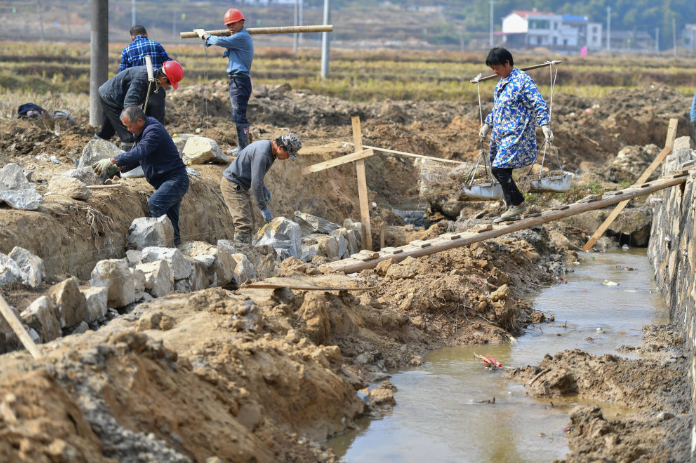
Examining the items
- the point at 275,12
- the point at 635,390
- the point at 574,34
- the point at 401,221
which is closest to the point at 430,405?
the point at 635,390

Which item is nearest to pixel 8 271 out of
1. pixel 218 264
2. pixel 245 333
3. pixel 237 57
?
pixel 245 333

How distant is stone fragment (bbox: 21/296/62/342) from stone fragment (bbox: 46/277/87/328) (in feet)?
0.39

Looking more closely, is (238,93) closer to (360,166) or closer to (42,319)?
(360,166)

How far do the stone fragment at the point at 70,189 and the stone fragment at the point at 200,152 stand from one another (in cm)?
271

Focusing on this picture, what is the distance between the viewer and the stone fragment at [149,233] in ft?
25.2

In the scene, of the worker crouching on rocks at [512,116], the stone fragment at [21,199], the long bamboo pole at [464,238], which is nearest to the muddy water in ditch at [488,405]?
the long bamboo pole at [464,238]

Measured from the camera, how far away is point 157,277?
665cm

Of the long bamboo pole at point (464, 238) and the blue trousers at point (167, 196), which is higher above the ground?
the blue trousers at point (167, 196)

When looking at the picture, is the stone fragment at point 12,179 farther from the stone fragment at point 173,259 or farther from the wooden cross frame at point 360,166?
the wooden cross frame at point 360,166

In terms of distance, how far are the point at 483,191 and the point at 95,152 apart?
4.49 meters

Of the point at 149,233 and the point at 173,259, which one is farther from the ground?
the point at 149,233

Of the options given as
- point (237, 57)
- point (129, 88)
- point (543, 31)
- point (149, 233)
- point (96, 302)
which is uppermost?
point (543, 31)

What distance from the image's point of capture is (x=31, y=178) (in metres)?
8.44

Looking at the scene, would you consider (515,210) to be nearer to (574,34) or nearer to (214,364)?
(214,364)
